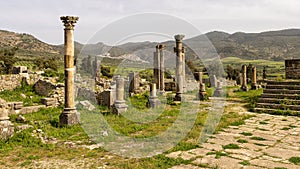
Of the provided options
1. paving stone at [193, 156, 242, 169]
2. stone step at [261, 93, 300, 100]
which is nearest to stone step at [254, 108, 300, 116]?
stone step at [261, 93, 300, 100]

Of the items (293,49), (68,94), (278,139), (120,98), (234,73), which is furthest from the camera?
(293,49)

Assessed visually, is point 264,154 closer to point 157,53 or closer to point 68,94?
point 68,94

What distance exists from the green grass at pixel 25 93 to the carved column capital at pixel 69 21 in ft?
17.6

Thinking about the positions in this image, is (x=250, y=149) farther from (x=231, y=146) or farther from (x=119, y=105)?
(x=119, y=105)

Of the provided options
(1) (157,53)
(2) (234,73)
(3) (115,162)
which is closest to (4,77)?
(1) (157,53)

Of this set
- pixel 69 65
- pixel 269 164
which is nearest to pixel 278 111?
pixel 269 164

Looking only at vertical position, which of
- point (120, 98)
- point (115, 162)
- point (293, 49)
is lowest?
point (115, 162)

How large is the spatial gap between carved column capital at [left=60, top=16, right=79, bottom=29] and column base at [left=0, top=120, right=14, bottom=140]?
11.1 feet

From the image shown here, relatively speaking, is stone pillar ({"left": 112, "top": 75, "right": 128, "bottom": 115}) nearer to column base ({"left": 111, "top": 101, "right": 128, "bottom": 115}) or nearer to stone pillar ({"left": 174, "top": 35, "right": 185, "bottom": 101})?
column base ({"left": 111, "top": 101, "right": 128, "bottom": 115})

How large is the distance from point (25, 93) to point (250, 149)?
13629mm

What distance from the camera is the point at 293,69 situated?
15320 millimetres

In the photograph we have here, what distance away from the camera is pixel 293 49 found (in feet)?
268

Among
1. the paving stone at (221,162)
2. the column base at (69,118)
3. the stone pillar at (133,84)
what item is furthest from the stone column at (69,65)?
the stone pillar at (133,84)

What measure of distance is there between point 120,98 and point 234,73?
33.6 m
